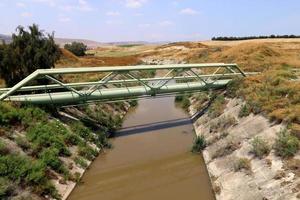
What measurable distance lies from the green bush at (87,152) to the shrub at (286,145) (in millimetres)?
11651

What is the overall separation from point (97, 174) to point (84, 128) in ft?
16.7

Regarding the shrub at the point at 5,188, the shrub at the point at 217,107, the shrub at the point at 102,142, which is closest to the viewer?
the shrub at the point at 5,188

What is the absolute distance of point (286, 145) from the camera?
18.3 meters

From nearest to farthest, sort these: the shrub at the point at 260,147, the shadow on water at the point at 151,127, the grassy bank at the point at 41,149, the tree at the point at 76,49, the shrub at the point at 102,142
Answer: the grassy bank at the point at 41,149, the shrub at the point at 260,147, the shrub at the point at 102,142, the shadow on water at the point at 151,127, the tree at the point at 76,49

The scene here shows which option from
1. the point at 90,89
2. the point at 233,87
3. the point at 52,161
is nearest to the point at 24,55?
the point at 90,89

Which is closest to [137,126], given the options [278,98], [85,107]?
[85,107]

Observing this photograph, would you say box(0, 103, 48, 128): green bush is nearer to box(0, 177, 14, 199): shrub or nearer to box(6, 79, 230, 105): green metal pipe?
box(6, 79, 230, 105): green metal pipe

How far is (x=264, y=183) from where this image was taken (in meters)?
16.8

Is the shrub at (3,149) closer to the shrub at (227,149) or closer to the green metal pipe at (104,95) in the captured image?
the green metal pipe at (104,95)

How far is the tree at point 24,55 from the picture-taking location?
3144 centimetres

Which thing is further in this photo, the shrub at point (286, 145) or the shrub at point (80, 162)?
the shrub at point (80, 162)

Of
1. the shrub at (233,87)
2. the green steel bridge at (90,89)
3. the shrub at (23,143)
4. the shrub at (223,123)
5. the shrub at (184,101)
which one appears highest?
the green steel bridge at (90,89)

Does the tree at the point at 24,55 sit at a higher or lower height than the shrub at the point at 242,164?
higher

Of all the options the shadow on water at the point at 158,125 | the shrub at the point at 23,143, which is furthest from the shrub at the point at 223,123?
the shrub at the point at 23,143
